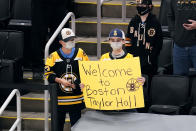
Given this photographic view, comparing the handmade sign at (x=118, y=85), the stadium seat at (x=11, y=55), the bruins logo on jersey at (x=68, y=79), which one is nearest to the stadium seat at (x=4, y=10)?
the stadium seat at (x=11, y=55)

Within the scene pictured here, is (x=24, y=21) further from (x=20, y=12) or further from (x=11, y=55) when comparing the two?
(x=11, y=55)

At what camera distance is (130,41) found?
6734mm

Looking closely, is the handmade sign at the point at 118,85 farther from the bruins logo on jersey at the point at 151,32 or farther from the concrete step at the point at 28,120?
the concrete step at the point at 28,120

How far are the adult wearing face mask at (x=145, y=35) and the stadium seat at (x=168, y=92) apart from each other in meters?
0.29

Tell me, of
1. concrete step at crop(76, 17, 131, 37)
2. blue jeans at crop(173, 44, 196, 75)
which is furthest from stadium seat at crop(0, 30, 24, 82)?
blue jeans at crop(173, 44, 196, 75)

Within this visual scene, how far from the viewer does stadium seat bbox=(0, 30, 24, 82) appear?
7871 mm

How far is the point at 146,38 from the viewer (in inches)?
264

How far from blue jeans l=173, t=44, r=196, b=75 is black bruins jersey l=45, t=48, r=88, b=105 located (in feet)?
4.03

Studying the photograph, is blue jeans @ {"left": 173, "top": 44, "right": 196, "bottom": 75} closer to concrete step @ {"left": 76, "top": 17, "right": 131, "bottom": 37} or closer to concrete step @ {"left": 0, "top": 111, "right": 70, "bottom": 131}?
concrete step @ {"left": 76, "top": 17, "right": 131, "bottom": 37}

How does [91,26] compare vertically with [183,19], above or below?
below

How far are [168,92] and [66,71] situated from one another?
1338 millimetres

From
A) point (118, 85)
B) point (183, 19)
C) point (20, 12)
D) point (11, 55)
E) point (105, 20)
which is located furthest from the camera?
point (20, 12)

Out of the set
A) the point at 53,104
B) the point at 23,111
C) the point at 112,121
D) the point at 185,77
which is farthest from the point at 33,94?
the point at 53,104

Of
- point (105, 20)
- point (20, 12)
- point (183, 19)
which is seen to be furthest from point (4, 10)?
point (183, 19)
